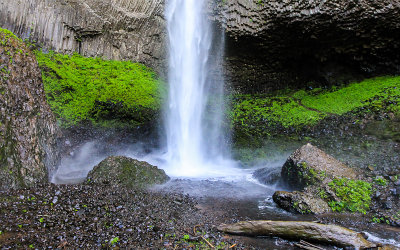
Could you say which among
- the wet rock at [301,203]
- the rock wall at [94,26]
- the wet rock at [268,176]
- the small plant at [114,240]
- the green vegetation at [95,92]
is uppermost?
the rock wall at [94,26]

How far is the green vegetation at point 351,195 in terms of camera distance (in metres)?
4.71

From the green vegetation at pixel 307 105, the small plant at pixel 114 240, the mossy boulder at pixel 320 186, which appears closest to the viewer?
the small plant at pixel 114 240

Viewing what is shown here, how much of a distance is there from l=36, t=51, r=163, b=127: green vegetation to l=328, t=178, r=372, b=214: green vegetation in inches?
283

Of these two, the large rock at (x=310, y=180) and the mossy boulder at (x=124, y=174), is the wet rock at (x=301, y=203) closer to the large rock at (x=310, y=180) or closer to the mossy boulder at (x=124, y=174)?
the large rock at (x=310, y=180)

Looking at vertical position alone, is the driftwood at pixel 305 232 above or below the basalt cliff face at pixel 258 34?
below

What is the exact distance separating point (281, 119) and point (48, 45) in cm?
1002

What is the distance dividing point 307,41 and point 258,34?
2399 mm

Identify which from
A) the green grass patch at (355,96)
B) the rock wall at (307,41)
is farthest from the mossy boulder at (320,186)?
the rock wall at (307,41)

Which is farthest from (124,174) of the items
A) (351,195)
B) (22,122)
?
(351,195)

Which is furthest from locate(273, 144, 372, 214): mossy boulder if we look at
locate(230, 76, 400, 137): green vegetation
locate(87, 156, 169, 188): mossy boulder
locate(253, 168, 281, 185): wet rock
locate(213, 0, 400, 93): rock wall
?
locate(213, 0, 400, 93): rock wall

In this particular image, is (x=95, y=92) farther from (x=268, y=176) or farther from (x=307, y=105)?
(x=307, y=105)

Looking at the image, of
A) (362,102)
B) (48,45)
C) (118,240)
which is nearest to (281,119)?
(362,102)

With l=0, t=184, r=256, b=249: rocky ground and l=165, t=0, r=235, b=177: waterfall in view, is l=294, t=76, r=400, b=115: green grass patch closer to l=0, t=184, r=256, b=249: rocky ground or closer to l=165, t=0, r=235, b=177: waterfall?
l=165, t=0, r=235, b=177: waterfall

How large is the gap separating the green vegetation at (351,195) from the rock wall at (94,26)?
9950 millimetres
